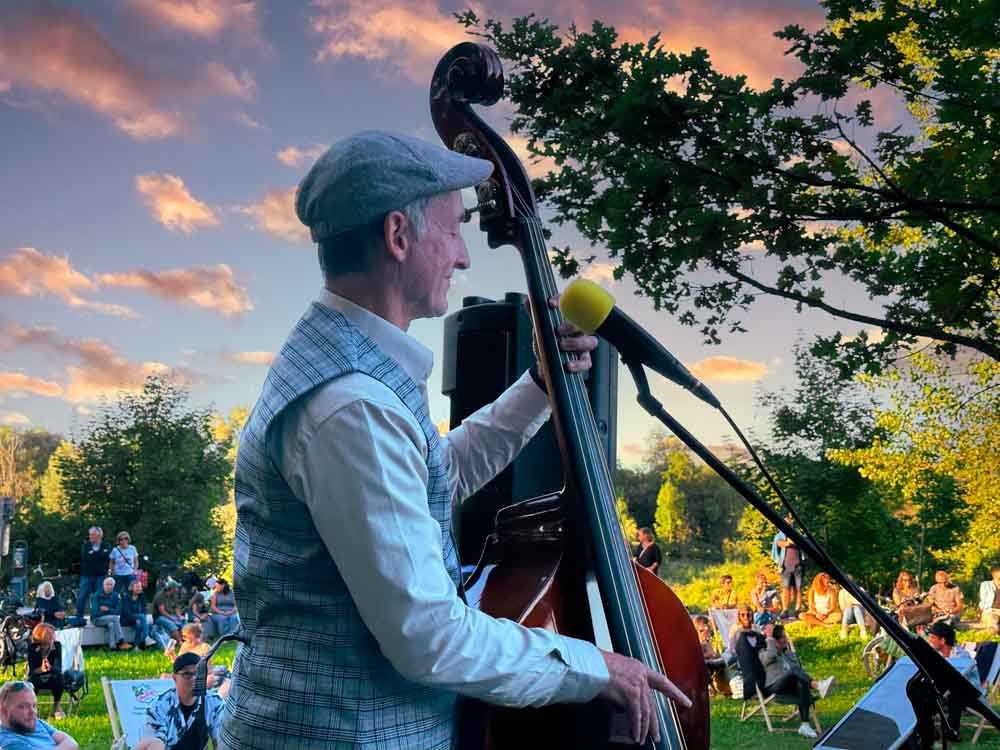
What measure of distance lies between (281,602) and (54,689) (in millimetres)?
10407

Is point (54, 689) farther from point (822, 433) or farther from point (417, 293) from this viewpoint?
point (822, 433)

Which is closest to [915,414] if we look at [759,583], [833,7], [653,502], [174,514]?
[759,583]

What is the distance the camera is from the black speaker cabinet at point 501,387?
373 cm

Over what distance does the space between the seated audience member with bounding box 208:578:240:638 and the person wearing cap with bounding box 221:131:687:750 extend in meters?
15.1

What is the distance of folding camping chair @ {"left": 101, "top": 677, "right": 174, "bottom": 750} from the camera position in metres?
6.62

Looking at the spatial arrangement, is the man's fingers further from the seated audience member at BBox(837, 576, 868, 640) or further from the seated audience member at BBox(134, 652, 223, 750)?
the seated audience member at BBox(837, 576, 868, 640)

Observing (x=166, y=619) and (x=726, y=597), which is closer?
(x=166, y=619)

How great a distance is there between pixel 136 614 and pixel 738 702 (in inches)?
427

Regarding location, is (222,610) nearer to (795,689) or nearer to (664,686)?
(795,689)

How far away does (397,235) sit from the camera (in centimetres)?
166

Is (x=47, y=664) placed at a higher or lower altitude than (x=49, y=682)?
higher

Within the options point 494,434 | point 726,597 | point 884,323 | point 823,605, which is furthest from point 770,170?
point 823,605

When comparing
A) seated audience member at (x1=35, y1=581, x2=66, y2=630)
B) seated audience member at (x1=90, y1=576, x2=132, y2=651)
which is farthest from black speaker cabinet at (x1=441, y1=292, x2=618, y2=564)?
seated audience member at (x1=90, y1=576, x2=132, y2=651)

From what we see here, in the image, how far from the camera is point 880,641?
11742 mm
